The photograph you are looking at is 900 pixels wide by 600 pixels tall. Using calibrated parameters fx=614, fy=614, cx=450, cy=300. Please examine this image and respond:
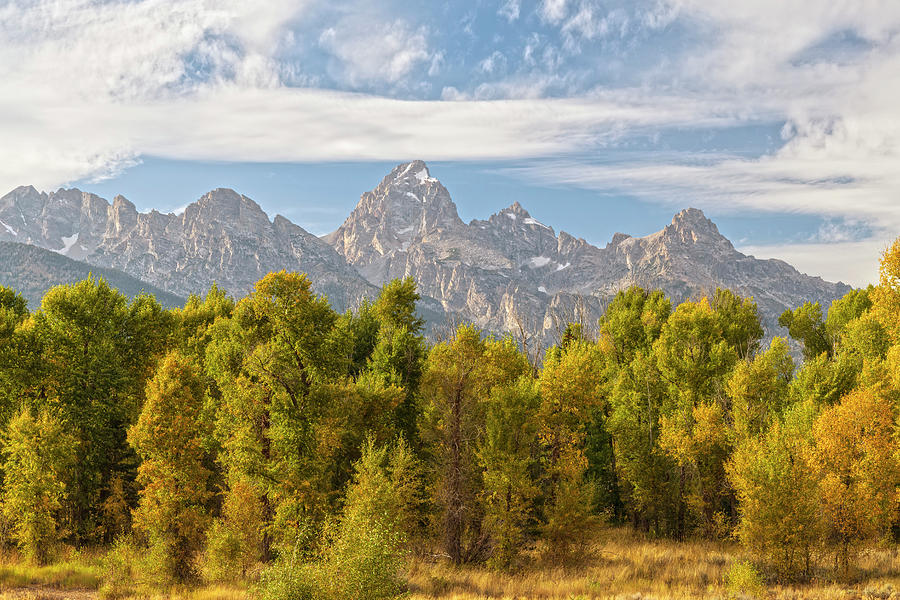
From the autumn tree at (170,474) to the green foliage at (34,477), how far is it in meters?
5.40

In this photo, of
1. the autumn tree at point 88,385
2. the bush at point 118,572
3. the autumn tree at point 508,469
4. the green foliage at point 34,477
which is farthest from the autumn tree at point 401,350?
the green foliage at point 34,477

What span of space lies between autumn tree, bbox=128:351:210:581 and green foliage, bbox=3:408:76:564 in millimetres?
5399

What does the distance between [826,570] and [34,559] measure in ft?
141

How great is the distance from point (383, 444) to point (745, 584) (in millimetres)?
20736

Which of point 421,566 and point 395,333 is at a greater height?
point 395,333

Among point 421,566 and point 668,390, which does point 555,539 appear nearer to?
point 421,566

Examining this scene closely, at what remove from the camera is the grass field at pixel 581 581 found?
28.8m

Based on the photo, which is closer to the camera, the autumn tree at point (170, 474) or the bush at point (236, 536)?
the bush at point (236, 536)

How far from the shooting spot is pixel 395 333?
41500 millimetres

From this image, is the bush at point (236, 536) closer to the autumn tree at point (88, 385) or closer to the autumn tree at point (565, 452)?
the autumn tree at point (88, 385)

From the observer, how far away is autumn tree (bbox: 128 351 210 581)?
29.6 metres

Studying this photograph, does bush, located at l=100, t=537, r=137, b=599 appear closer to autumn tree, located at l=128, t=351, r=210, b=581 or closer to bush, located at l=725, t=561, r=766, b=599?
autumn tree, located at l=128, t=351, r=210, b=581

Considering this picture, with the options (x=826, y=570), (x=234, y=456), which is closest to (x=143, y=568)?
(x=234, y=456)

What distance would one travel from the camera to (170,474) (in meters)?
29.9
